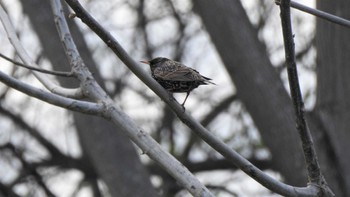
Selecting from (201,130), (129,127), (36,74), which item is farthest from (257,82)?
(201,130)

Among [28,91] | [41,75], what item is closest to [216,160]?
[41,75]

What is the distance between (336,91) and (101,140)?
2400 millimetres

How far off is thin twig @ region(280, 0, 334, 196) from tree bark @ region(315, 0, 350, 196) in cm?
334

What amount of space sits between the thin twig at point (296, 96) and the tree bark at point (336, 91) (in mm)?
3339

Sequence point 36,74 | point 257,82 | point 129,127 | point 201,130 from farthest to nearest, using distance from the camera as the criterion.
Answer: point 257,82 → point 36,74 → point 129,127 → point 201,130

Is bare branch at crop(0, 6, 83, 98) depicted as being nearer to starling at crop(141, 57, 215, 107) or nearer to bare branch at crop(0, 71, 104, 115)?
bare branch at crop(0, 71, 104, 115)

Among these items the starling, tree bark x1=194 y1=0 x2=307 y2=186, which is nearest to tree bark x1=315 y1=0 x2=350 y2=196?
tree bark x1=194 y1=0 x2=307 y2=186

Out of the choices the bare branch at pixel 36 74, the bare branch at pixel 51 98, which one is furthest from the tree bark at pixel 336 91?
the bare branch at pixel 51 98

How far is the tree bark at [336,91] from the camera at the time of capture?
23.4 ft

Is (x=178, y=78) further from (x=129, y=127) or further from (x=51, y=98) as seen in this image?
(x=51, y=98)

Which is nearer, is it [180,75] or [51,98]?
[51,98]

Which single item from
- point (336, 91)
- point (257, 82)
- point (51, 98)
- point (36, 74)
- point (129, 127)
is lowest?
point (336, 91)

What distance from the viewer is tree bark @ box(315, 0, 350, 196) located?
23.4ft

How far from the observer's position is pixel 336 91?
286 inches
